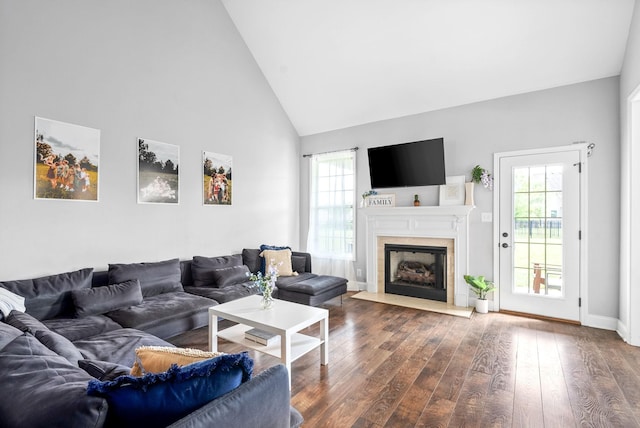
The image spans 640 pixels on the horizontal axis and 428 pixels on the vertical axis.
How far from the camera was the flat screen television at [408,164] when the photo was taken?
4.57 meters

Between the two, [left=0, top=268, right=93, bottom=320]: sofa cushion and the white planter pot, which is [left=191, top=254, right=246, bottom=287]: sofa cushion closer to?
[left=0, top=268, right=93, bottom=320]: sofa cushion

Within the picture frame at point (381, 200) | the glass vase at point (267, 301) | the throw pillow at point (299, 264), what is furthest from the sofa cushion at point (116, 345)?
the picture frame at point (381, 200)

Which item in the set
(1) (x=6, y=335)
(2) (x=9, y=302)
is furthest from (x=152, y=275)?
(1) (x=6, y=335)

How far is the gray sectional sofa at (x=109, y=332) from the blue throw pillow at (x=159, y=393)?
0.03 meters

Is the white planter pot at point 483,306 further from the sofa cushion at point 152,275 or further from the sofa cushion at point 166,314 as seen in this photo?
the sofa cushion at point 152,275

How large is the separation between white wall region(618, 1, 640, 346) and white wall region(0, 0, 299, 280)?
4425mm

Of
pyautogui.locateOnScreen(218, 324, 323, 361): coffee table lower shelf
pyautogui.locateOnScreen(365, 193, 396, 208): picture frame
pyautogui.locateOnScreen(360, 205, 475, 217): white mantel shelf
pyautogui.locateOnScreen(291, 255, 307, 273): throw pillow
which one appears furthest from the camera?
pyautogui.locateOnScreen(365, 193, 396, 208): picture frame

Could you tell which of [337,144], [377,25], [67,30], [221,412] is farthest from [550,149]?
[67,30]

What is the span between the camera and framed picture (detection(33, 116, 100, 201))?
2918mm

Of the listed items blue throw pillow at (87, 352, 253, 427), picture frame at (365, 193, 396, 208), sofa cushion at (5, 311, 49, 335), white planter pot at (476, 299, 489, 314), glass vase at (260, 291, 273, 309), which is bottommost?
white planter pot at (476, 299, 489, 314)

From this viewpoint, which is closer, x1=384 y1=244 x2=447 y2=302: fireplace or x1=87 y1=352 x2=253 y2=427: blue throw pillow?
x1=87 y1=352 x2=253 y2=427: blue throw pillow

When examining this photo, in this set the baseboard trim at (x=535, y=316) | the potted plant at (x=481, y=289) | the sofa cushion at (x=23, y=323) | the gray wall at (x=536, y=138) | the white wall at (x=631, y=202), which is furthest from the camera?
the potted plant at (x=481, y=289)

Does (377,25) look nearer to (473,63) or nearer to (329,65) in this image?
(329,65)

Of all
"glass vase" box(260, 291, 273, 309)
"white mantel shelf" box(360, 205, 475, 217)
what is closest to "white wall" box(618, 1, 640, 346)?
"white mantel shelf" box(360, 205, 475, 217)
